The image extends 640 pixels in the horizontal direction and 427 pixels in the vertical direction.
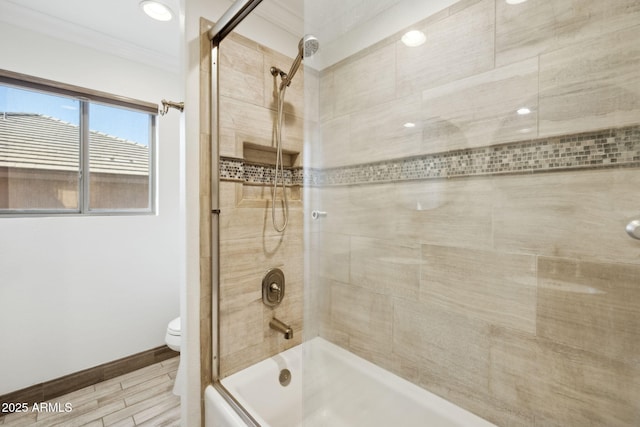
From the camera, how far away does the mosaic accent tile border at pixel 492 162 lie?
29.5 inches

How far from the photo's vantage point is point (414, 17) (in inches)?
44.3

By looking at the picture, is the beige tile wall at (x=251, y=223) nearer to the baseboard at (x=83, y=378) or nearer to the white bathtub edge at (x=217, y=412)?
the white bathtub edge at (x=217, y=412)

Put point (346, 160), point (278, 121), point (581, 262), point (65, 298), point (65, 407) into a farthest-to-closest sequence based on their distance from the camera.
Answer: point (65, 298)
point (65, 407)
point (278, 121)
point (346, 160)
point (581, 262)

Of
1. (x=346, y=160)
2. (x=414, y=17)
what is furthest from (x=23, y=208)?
(x=414, y=17)

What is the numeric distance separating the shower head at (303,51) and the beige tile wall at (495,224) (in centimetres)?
13

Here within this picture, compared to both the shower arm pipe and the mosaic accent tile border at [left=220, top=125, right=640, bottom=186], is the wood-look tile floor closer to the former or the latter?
the mosaic accent tile border at [left=220, top=125, right=640, bottom=186]

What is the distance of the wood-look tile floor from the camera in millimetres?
1509

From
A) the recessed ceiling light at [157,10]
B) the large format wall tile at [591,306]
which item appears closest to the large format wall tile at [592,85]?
the large format wall tile at [591,306]

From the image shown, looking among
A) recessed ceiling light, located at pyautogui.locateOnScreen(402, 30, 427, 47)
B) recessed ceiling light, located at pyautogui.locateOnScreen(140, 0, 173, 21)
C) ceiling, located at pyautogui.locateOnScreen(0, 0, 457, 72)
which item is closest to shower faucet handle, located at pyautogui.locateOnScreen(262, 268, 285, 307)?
ceiling, located at pyautogui.locateOnScreen(0, 0, 457, 72)

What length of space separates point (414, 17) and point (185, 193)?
48.5 inches

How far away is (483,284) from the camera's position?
1.00 meters

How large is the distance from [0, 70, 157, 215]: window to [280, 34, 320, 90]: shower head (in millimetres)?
1291

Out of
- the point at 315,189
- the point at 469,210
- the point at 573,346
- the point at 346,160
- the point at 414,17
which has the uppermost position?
the point at 414,17

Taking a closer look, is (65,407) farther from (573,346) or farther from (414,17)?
(414,17)
